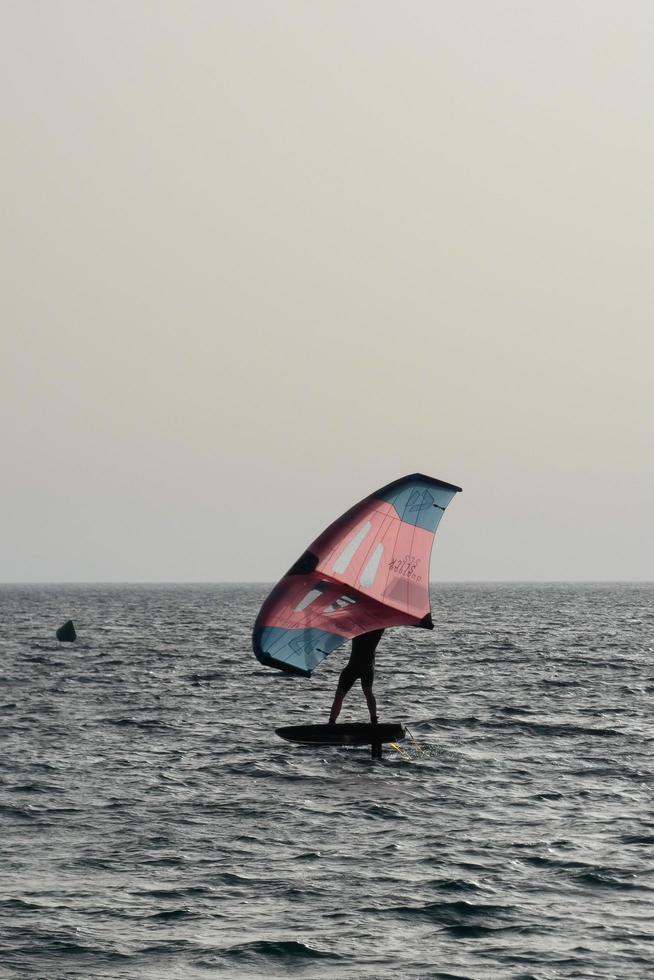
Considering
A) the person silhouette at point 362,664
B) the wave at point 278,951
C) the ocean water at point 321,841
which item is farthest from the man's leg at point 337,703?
the wave at point 278,951

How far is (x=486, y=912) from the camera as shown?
1430 cm

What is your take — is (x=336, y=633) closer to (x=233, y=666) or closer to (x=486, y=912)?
(x=486, y=912)

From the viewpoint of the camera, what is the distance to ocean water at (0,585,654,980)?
1295 centimetres

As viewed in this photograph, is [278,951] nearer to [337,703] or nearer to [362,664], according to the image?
[362,664]

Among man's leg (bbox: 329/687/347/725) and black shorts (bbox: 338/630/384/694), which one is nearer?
black shorts (bbox: 338/630/384/694)

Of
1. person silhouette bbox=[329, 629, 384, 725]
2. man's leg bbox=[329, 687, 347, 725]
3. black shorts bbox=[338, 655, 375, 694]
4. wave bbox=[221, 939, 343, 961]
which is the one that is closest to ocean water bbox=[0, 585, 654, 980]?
wave bbox=[221, 939, 343, 961]

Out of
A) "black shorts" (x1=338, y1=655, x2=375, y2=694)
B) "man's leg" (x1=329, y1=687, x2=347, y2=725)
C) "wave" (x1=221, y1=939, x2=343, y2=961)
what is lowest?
"wave" (x1=221, y1=939, x2=343, y2=961)

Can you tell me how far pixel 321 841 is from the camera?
17.6m

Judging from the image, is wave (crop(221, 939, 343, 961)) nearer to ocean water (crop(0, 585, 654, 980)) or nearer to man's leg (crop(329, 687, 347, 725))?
ocean water (crop(0, 585, 654, 980))

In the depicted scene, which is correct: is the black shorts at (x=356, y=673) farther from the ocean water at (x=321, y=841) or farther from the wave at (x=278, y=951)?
the wave at (x=278, y=951)

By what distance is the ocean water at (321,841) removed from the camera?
1295 centimetres

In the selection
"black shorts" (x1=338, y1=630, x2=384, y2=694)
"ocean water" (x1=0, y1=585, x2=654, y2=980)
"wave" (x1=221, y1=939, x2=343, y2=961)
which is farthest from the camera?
"black shorts" (x1=338, y1=630, x2=384, y2=694)

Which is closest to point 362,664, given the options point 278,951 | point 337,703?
point 337,703

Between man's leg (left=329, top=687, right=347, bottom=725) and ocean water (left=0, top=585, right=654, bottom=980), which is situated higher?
man's leg (left=329, top=687, right=347, bottom=725)
